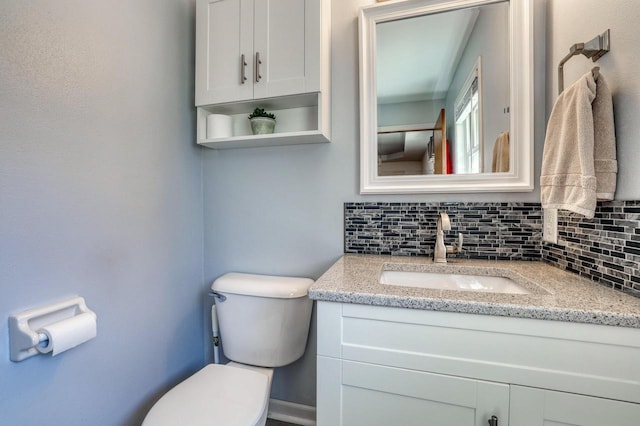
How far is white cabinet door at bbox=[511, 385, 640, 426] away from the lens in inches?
24.7

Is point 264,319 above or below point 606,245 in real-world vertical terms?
below

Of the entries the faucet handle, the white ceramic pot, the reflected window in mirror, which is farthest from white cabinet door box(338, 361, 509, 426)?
the white ceramic pot

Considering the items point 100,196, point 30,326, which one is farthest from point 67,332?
point 100,196

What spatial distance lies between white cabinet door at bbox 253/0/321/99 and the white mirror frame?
24 centimetres

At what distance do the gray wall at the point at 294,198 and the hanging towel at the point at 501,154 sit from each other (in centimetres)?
17

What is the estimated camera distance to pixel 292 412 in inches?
56.6

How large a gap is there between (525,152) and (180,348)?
1790 mm

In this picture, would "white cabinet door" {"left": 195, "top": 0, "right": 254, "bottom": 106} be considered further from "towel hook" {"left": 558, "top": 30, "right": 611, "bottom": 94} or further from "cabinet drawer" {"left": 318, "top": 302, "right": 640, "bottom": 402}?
"towel hook" {"left": 558, "top": 30, "right": 611, "bottom": 94}

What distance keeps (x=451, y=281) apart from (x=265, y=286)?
0.78 m

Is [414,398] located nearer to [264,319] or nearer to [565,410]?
[565,410]

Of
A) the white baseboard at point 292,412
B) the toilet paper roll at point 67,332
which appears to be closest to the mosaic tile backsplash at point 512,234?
the white baseboard at point 292,412

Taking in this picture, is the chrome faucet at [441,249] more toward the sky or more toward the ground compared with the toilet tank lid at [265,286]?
more toward the sky

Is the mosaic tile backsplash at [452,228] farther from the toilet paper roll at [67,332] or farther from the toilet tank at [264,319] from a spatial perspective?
the toilet paper roll at [67,332]

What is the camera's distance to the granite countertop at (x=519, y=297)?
25.3 inches
